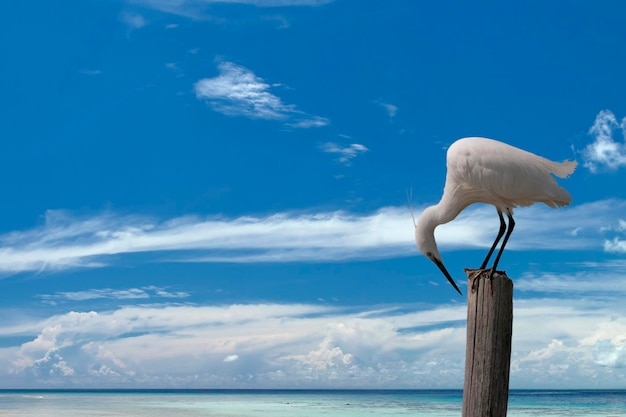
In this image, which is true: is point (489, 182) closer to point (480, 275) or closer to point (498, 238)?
point (498, 238)

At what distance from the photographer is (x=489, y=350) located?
532 centimetres

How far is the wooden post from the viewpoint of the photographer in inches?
209

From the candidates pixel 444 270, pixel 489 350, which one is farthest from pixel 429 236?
pixel 489 350

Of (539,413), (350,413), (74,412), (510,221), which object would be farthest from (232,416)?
(510,221)

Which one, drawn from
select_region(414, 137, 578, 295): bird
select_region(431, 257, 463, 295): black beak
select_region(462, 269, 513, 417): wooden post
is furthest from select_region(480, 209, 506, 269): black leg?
select_region(462, 269, 513, 417): wooden post

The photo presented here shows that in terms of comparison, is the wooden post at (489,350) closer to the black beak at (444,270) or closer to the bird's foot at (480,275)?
the bird's foot at (480,275)

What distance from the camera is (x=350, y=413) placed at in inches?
1389

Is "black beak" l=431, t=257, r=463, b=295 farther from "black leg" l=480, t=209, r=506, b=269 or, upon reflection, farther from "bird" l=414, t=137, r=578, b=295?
"black leg" l=480, t=209, r=506, b=269

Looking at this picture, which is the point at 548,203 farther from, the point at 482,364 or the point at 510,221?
the point at 482,364

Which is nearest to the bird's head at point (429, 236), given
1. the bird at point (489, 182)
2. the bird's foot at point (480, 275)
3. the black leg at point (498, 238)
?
the bird at point (489, 182)

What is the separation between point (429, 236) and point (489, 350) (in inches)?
81.3

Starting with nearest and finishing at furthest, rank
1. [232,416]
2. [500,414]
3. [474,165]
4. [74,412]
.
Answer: [500,414], [474,165], [232,416], [74,412]

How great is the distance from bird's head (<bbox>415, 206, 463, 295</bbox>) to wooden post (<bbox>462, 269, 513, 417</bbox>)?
1704mm

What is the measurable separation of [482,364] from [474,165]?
252cm
